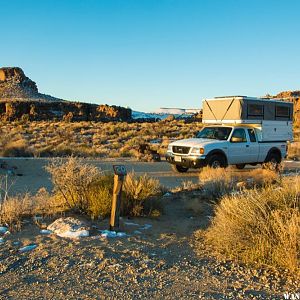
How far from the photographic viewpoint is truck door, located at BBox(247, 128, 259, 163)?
699 inches

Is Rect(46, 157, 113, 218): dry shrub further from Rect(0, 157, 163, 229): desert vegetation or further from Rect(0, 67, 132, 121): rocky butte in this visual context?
Rect(0, 67, 132, 121): rocky butte

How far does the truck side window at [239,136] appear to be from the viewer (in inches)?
674

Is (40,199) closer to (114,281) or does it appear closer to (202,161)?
(114,281)

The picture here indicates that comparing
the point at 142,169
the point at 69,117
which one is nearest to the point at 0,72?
the point at 69,117

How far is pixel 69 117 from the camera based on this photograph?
76.1 meters

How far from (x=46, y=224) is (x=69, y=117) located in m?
69.4

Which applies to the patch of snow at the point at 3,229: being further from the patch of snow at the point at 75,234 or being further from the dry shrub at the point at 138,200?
the dry shrub at the point at 138,200

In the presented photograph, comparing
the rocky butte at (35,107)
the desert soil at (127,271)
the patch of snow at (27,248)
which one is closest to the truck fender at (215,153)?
the desert soil at (127,271)

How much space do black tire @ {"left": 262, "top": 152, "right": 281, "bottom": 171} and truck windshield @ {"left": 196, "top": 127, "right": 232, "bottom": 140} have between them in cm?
200

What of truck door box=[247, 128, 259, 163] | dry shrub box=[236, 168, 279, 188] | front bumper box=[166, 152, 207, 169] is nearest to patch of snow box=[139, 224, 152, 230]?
dry shrub box=[236, 168, 279, 188]

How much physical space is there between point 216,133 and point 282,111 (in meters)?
3.52

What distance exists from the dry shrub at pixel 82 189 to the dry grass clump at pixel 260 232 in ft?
7.19

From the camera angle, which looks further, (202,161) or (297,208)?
(202,161)

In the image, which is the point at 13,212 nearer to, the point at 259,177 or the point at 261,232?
the point at 261,232
